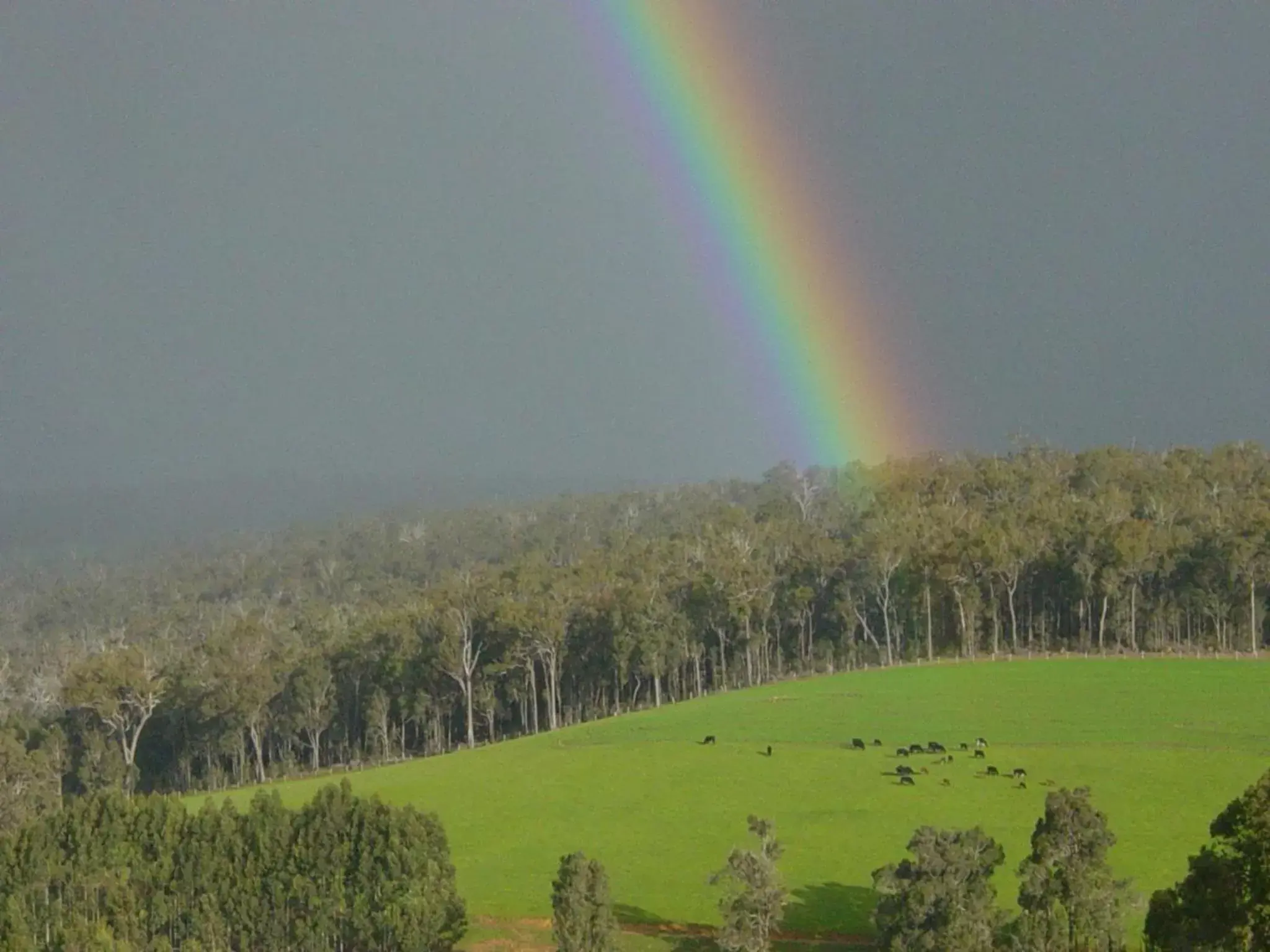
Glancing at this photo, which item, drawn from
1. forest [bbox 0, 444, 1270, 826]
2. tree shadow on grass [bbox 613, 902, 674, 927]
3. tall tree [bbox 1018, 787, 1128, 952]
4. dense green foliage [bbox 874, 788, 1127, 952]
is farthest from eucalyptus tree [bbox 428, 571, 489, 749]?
tall tree [bbox 1018, 787, 1128, 952]

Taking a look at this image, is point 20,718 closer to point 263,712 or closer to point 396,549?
Answer: point 263,712

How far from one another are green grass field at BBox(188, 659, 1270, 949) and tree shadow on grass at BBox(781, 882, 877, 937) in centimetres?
9

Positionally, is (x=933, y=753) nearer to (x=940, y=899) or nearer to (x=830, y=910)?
(x=830, y=910)

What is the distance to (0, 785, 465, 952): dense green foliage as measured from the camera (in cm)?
3412

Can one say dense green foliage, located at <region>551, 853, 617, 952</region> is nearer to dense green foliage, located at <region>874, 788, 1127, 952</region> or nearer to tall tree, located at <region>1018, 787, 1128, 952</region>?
dense green foliage, located at <region>874, 788, 1127, 952</region>

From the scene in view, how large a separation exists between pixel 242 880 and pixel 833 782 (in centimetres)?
2391

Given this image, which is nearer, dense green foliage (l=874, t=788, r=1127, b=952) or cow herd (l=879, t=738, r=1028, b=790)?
dense green foliage (l=874, t=788, r=1127, b=952)

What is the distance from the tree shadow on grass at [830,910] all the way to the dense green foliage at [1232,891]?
10144 mm

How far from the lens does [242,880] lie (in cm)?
3581

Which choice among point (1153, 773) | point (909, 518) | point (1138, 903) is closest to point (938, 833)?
point (1138, 903)

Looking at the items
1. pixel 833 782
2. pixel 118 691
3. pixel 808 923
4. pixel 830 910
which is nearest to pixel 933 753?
pixel 833 782

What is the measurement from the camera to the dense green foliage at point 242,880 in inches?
→ 1344

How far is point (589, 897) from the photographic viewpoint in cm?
2995

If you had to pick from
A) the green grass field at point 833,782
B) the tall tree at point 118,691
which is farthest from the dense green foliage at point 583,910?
the tall tree at point 118,691
